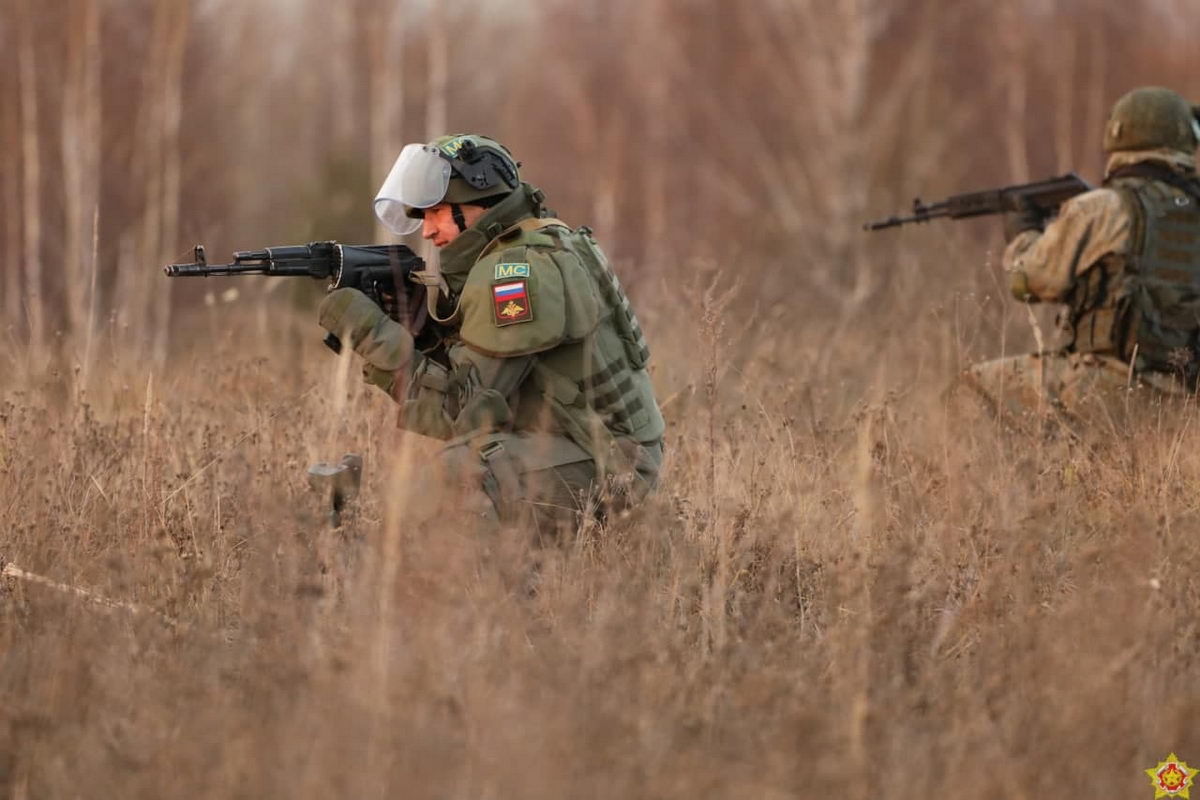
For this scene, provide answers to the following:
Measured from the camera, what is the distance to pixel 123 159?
47.5 ft

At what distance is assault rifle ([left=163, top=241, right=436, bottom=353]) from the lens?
4.29 m

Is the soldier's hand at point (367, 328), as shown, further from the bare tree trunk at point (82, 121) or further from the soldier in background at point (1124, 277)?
the bare tree trunk at point (82, 121)

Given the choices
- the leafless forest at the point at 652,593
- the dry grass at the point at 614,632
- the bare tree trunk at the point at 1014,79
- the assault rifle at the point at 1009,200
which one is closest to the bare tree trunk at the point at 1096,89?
the bare tree trunk at the point at 1014,79

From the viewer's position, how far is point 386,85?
70.5 feet

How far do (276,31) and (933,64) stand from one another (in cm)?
1293

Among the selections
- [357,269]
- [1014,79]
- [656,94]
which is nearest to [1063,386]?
[357,269]

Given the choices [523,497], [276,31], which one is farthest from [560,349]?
[276,31]

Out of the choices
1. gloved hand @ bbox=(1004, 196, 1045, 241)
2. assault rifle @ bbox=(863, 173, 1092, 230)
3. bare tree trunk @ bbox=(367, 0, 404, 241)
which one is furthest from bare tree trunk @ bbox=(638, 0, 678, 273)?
gloved hand @ bbox=(1004, 196, 1045, 241)

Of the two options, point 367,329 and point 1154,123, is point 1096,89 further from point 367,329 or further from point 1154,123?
point 367,329

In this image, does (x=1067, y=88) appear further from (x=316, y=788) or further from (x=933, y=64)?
(x=316, y=788)

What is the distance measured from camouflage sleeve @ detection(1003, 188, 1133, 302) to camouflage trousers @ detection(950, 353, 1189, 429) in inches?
11.5

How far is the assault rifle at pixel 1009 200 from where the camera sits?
651 cm

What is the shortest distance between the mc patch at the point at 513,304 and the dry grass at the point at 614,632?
645 mm

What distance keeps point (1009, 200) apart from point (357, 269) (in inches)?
136
